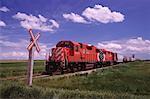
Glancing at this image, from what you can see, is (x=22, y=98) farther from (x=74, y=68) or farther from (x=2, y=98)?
(x=74, y=68)

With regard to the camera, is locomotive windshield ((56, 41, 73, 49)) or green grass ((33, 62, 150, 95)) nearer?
green grass ((33, 62, 150, 95))

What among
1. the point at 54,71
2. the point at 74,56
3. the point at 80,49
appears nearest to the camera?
the point at 54,71

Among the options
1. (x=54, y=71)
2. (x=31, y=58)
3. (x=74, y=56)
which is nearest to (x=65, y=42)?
(x=74, y=56)

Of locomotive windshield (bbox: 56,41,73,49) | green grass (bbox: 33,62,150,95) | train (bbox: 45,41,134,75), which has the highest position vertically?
locomotive windshield (bbox: 56,41,73,49)

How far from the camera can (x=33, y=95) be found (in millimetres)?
12414

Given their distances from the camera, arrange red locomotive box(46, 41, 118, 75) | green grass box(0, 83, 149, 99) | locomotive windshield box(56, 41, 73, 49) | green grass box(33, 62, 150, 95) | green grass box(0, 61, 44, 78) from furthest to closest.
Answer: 1. locomotive windshield box(56, 41, 73, 49)
2. red locomotive box(46, 41, 118, 75)
3. green grass box(0, 61, 44, 78)
4. green grass box(33, 62, 150, 95)
5. green grass box(0, 83, 149, 99)

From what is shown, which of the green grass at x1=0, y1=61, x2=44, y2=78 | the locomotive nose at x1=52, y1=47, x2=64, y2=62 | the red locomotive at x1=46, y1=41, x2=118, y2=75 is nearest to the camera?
the green grass at x1=0, y1=61, x2=44, y2=78

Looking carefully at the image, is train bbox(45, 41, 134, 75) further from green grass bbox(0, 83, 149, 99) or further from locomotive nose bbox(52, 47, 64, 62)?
green grass bbox(0, 83, 149, 99)

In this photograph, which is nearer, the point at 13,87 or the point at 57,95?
the point at 57,95

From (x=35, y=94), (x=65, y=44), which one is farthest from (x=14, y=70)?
(x=35, y=94)

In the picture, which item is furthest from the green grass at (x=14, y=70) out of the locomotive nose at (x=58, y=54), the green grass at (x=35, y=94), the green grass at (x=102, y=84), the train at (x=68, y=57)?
the green grass at (x=35, y=94)

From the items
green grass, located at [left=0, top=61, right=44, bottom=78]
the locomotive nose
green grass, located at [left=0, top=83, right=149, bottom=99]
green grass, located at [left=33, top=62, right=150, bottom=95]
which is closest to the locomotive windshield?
the locomotive nose

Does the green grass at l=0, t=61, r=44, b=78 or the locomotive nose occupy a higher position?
the locomotive nose

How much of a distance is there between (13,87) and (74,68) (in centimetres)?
2443
